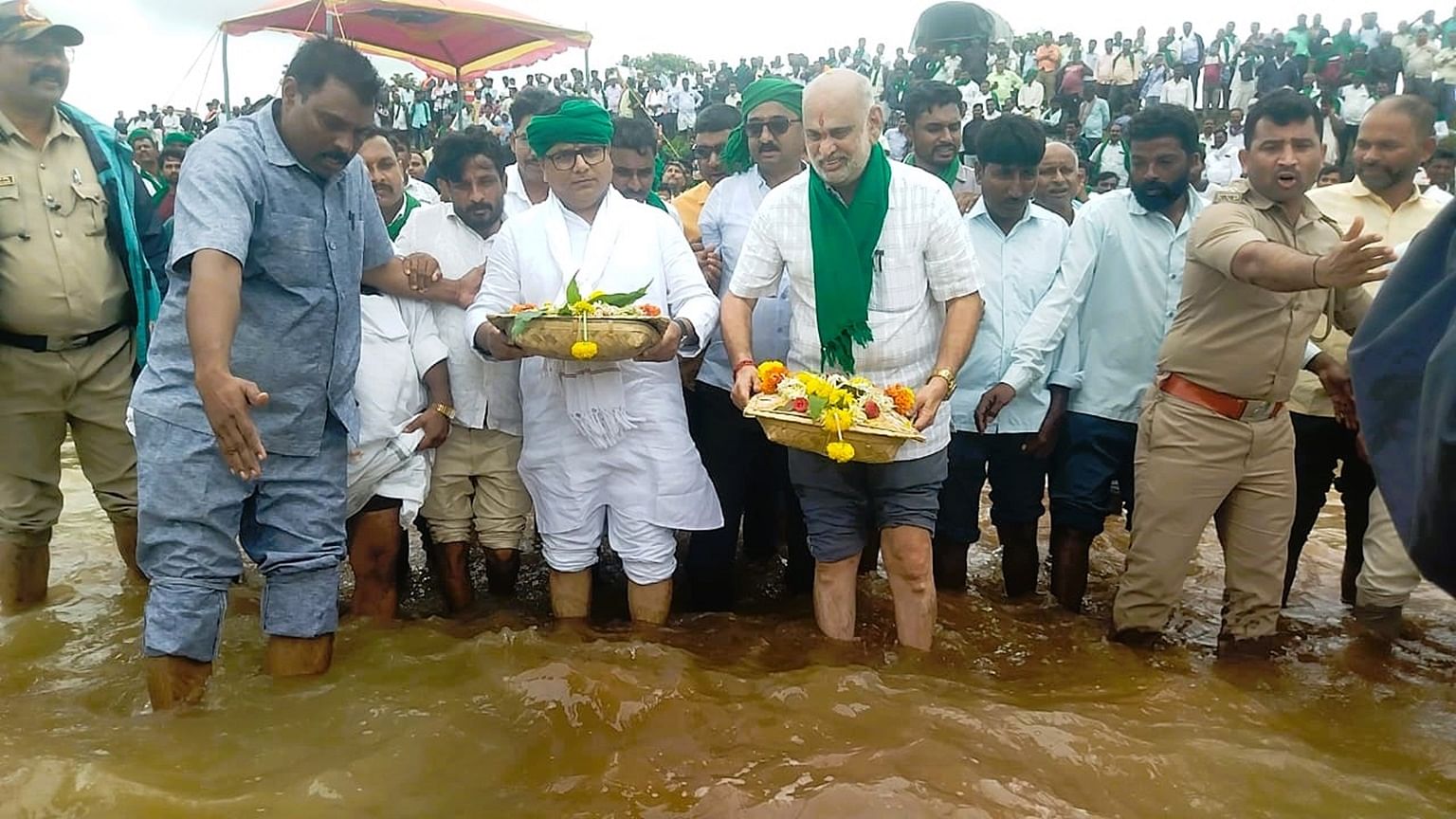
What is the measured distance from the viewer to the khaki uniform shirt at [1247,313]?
10.8 ft

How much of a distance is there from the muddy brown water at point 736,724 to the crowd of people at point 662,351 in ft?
0.72

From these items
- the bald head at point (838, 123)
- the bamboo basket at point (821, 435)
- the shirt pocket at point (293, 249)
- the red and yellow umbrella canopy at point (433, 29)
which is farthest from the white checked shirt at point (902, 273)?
the red and yellow umbrella canopy at point (433, 29)

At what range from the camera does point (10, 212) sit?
145 inches

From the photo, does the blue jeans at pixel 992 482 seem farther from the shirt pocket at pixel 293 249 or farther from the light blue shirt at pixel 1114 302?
the shirt pocket at pixel 293 249

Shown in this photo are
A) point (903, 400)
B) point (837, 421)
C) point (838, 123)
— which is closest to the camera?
point (837, 421)

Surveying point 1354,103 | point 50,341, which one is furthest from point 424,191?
point 1354,103

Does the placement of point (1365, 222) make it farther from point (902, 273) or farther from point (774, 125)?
point (774, 125)

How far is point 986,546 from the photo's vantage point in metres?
5.47

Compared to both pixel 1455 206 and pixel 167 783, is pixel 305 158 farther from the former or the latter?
pixel 1455 206

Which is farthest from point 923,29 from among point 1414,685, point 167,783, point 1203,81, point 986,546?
point 167,783

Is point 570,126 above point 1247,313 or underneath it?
above

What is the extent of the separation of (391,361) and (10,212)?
4.79 feet

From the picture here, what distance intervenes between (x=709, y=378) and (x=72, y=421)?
8.46ft

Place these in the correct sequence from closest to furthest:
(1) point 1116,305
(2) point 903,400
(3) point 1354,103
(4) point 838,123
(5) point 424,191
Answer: (2) point 903,400 < (4) point 838,123 < (1) point 1116,305 < (5) point 424,191 < (3) point 1354,103
